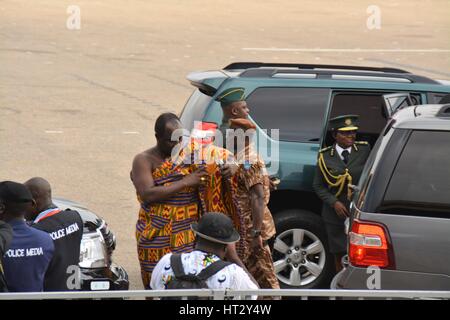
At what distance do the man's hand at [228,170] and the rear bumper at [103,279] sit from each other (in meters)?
1.26

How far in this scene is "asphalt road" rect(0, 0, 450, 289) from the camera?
14867 mm

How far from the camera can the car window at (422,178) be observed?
7406 millimetres

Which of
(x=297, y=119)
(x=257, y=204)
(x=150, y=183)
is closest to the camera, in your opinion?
(x=150, y=183)

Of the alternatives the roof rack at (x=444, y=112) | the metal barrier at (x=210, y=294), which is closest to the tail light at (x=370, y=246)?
the roof rack at (x=444, y=112)

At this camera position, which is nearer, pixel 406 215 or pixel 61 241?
pixel 61 241

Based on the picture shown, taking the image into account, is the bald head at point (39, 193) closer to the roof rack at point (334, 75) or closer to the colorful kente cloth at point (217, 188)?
the colorful kente cloth at point (217, 188)

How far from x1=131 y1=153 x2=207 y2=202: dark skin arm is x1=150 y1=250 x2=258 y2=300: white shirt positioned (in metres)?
1.40

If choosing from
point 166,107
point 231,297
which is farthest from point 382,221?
point 166,107

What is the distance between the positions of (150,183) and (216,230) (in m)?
1.54

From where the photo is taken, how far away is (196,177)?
7879 mm

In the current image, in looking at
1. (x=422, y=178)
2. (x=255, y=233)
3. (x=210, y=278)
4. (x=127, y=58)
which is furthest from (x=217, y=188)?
(x=127, y=58)

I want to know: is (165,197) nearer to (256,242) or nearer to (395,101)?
(256,242)

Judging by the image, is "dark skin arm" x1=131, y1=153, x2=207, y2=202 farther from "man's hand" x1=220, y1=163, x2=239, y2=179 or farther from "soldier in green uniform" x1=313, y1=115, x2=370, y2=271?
"soldier in green uniform" x1=313, y1=115, x2=370, y2=271
